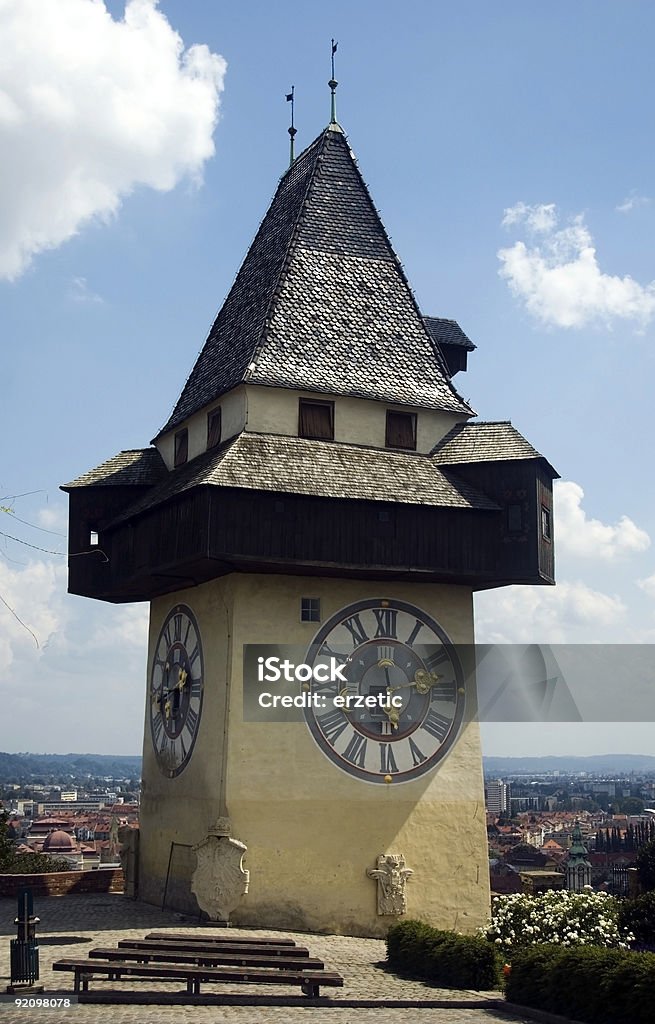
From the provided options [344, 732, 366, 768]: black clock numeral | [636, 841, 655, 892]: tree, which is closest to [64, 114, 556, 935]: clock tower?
[344, 732, 366, 768]: black clock numeral

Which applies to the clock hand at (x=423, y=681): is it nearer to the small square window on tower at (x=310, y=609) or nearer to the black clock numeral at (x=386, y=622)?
the black clock numeral at (x=386, y=622)

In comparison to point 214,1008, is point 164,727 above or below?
above

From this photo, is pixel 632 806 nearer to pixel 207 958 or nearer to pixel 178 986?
pixel 178 986

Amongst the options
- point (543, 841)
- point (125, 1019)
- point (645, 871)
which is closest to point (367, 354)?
point (125, 1019)

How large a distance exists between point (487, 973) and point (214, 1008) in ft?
13.0

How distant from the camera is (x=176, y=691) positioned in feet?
82.6

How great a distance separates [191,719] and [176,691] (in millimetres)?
1149

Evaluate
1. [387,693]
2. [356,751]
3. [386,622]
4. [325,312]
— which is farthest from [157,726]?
[325,312]

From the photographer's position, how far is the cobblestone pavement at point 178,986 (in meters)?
13.7

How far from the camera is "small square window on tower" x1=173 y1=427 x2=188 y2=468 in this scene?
87.5 feet

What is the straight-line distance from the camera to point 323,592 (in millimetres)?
23469

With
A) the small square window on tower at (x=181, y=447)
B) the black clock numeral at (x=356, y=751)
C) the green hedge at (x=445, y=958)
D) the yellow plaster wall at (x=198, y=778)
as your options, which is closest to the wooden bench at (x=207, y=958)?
the green hedge at (x=445, y=958)

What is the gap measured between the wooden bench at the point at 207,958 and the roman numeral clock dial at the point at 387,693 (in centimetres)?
707

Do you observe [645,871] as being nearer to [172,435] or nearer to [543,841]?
[172,435]
